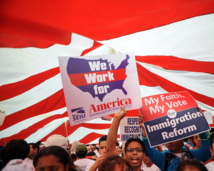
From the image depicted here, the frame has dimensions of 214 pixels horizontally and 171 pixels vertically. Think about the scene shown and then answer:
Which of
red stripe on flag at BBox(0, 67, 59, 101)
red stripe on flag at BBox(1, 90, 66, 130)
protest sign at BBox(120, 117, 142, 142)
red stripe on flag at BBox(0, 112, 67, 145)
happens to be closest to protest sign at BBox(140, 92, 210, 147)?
protest sign at BBox(120, 117, 142, 142)

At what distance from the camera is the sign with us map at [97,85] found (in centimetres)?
222

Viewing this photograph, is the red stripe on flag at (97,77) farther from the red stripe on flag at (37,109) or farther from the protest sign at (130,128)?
the red stripe on flag at (37,109)

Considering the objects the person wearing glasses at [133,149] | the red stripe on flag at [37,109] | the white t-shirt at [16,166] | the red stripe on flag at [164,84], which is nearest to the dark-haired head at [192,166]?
the person wearing glasses at [133,149]

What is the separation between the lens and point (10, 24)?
6.86 feet

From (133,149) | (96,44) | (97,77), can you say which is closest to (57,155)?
(97,77)

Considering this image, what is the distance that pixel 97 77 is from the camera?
7.99 ft

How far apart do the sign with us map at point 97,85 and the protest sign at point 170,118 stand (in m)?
0.20

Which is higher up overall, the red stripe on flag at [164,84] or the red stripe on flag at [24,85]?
the red stripe on flag at [24,85]

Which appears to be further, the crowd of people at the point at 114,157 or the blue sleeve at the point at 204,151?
the blue sleeve at the point at 204,151

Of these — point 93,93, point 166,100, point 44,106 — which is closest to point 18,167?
point 93,93

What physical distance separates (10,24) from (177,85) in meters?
2.90

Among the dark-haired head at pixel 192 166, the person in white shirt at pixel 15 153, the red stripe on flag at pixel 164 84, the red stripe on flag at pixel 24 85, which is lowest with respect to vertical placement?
the dark-haired head at pixel 192 166

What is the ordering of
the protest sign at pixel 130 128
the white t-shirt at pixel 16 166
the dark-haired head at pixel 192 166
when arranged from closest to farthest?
the dark-haired head at pixel 192 166 < the white t-shirt at pixel 16 166 < the protest sign at pixel 130 128

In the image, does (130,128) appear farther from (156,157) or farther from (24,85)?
(24,85)
